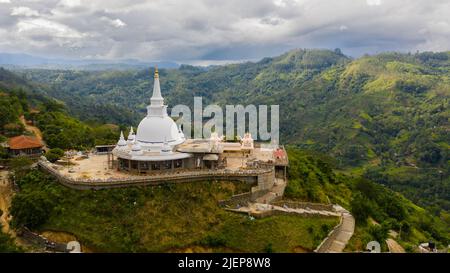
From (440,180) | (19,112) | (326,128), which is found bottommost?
(440,180)

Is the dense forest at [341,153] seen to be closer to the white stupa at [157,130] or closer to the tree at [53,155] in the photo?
the tree at [53,155]

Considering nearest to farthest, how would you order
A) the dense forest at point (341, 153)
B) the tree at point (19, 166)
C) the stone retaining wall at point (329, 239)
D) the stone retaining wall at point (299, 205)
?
the stone retaining wall at point (329, 239) < the dense forest at point (341, 153) < the stone retaining wall at point (299, 205) < the tree at point (19, 166)

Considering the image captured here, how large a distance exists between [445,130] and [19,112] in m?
120

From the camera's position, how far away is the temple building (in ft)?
124

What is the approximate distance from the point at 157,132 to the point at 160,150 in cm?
230

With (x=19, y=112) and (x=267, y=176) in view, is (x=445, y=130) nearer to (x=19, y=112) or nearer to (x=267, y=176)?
(x=267, y=176)

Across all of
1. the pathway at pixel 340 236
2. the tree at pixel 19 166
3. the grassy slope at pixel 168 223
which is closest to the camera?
the grassy slope at pixel 168 223

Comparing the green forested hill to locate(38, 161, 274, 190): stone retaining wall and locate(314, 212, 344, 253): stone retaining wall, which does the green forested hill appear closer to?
locate(314, 212, 344, 253): stone retaining wall

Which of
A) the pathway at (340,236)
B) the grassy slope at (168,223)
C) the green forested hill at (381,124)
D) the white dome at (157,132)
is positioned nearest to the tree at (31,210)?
the grassy slope at (168,223)

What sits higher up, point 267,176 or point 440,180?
point 267,176

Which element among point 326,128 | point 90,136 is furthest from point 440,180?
point 90,136

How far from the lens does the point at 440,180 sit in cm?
9631

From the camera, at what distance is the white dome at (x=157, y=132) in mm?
40562

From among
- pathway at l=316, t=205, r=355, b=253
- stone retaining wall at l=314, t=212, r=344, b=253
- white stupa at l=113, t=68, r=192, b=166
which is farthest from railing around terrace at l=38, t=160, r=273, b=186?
pathway at l=316, t=205, r=355, b=253
